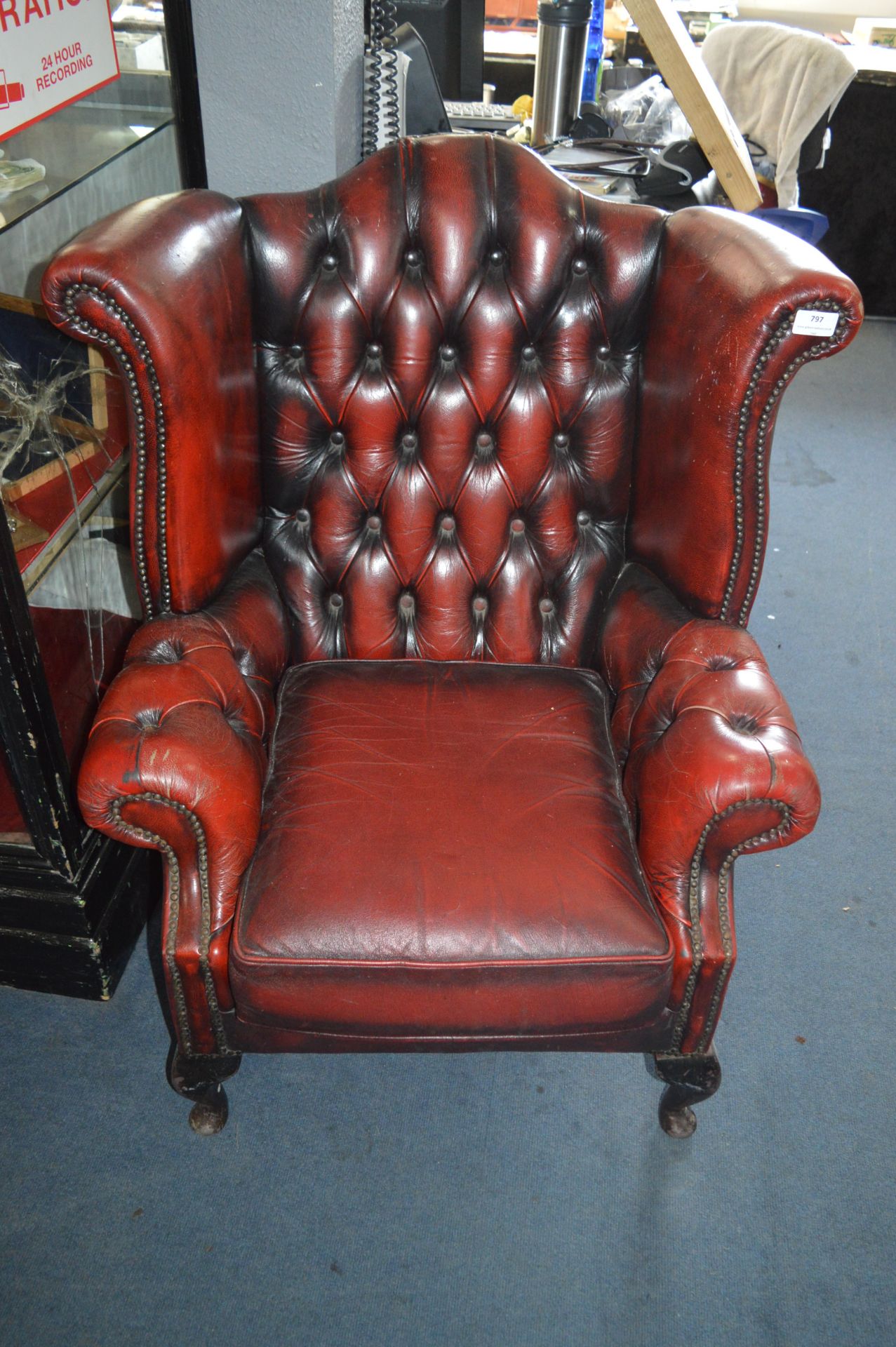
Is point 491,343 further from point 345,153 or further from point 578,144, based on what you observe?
point 578,144

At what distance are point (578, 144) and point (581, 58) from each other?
24 centimetres

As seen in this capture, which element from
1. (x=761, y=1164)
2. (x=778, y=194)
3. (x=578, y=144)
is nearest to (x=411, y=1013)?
(x=761, y=1164)

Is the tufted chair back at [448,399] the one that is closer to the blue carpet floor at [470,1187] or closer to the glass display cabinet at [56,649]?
the glass display cabinet at [56,649]

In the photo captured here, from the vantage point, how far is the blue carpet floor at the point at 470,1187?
1251 millimetres

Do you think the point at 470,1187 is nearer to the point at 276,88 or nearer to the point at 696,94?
the point at 276,88

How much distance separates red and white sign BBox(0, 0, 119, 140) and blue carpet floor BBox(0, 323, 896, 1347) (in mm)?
1221

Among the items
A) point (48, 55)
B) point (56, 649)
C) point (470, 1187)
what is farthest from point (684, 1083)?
point (48, 55)

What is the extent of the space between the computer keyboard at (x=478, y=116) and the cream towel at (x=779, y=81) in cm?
108

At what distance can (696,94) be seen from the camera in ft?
6.39

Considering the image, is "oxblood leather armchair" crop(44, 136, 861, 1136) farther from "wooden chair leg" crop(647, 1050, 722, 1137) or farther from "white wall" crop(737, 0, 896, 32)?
"white wall" crop(737, 0, 896, 32)

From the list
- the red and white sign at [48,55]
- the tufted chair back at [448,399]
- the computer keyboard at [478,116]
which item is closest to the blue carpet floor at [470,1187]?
the tufted chair back at [448,399]

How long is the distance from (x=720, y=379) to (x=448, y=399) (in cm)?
41

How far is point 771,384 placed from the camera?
1.25 metres

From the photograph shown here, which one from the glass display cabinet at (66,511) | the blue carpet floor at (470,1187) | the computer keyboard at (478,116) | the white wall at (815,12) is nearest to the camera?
the blue carpet floor at (470,1187)
